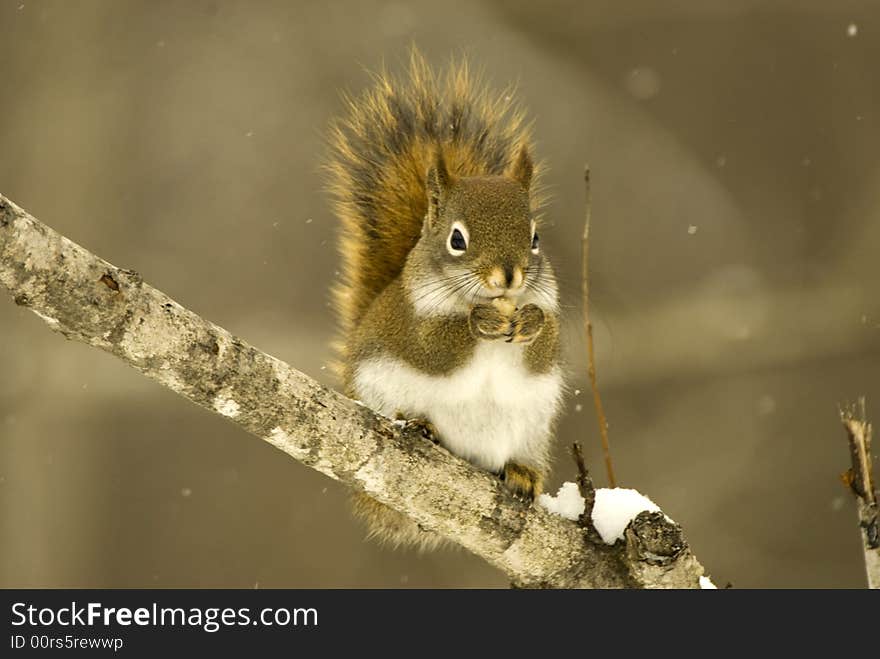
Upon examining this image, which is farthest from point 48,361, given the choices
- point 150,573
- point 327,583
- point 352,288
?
point 352,288

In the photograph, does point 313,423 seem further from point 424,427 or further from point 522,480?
point 522,480

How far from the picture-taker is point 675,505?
3.96 m

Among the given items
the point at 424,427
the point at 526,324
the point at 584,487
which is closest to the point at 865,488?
the point at 584,487

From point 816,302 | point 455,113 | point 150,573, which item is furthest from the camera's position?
point 816,302

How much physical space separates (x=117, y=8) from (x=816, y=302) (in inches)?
112

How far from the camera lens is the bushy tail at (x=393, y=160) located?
2367mm

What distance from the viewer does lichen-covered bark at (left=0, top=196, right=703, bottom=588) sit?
1.41m

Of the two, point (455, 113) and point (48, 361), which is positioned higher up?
point (48, 361)

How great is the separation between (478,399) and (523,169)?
481 millimetres

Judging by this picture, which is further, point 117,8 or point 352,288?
point 117,8

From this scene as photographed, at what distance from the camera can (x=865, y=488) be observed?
1596 millimetres

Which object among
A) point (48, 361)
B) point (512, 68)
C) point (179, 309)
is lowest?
point (179, 309)

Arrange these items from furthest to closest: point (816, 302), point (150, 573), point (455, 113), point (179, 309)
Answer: point (816, 302)
point (150, 573)
point (455, 113)
point (179, 309)

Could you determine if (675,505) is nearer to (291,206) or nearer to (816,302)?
(816,302)
